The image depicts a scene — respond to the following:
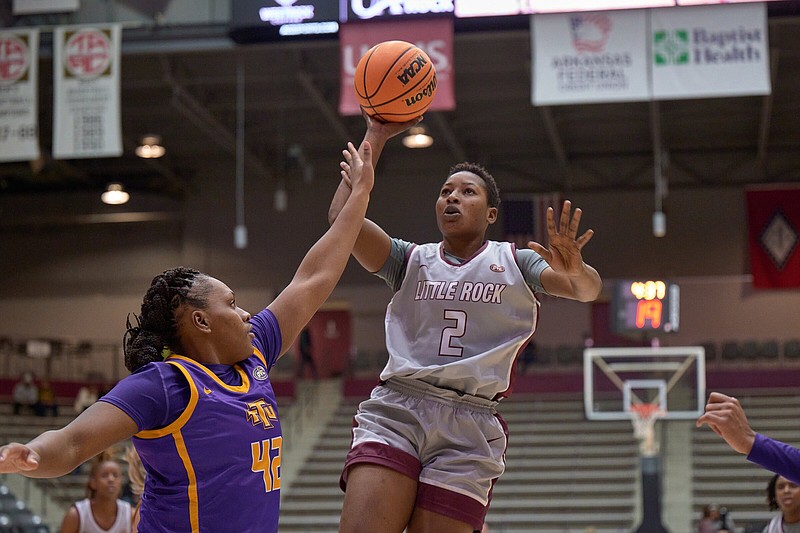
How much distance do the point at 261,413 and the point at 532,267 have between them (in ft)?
4.56

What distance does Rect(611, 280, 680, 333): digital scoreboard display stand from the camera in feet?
51.3

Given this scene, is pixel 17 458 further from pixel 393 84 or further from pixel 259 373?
pixel 393 84

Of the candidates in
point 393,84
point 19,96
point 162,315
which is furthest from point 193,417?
point 19,96

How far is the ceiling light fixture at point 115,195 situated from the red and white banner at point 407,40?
11643mm

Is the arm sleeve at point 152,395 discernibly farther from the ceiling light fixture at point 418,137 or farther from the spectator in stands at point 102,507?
the ceiling light fixture at point 418,137

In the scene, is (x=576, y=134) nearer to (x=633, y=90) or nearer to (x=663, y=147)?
(x=663, y=147)

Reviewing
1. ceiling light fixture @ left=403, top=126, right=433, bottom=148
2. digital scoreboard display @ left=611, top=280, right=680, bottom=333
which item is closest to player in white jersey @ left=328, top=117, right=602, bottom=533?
digital scoreboard display @ left=611, top=280, right=680, bottom=333

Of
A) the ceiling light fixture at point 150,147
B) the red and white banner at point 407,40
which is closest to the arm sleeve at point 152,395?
the red and white banner at point 407,40

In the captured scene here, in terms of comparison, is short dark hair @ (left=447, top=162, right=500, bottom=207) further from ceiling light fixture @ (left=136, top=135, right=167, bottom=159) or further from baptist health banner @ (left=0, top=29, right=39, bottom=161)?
ceiling light fixture @ (left=136, top=135, right=167, bottom=159)

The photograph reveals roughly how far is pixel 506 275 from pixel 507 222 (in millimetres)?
15920

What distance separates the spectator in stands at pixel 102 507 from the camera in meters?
6.47

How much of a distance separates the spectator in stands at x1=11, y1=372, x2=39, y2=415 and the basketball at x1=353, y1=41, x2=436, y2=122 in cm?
1766

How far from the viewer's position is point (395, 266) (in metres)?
4.28

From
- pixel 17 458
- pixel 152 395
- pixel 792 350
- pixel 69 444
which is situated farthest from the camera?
pixel 792 350
